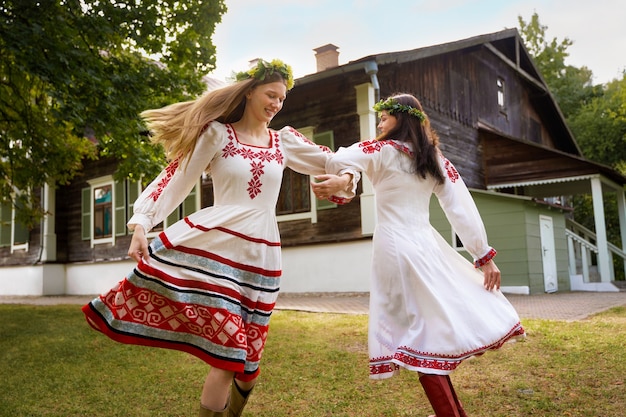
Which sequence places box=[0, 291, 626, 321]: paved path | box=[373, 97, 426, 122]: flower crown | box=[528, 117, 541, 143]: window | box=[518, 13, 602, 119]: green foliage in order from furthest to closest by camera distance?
box=[518, 13, 602, 119]: green foliage → box=[528, 117, 541, 143]: window → box=[0, 291, 626, 321]: paved path → box=[373, 97, 426, 122]: flower crown

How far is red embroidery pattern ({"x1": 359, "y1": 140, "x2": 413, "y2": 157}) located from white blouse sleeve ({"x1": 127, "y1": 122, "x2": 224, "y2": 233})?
738 millimetres

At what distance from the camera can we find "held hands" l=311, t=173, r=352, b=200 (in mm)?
2623

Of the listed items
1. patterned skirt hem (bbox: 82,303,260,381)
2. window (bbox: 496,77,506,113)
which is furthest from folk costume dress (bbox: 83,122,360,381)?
window (bbox: 496,77,506,113)

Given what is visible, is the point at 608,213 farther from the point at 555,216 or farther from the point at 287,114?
the point at 287,114

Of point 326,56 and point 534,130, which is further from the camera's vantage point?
point 534,130

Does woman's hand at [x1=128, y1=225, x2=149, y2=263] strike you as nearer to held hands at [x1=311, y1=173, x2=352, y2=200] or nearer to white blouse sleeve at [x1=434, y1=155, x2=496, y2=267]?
held hands at [x1=311, y1=173, x2=352, y2=200]

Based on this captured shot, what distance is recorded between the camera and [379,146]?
282cm

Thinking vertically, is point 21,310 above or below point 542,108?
below

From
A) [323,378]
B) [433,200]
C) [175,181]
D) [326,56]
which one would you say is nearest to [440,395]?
[175,181]

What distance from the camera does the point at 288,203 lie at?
39.4ft

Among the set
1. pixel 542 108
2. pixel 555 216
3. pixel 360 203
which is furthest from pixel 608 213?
pixel 360 203

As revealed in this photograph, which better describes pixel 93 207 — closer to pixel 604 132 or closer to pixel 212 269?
pixel 212 269

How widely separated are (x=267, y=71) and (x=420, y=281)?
4.26 ft

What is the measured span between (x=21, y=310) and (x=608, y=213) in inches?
956
